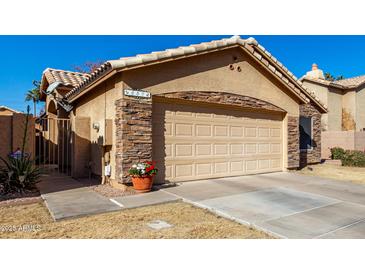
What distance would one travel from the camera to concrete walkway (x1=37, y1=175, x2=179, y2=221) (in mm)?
5257

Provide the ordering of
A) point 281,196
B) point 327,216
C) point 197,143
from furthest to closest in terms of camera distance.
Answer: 1. point 197,143
2. point 281,196
3. point 327,216

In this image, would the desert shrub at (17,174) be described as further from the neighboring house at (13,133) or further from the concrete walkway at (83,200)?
the concrete walkway at (83,200)

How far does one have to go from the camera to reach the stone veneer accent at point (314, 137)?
13.8 metres

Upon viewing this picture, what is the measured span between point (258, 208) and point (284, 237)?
1.58 m

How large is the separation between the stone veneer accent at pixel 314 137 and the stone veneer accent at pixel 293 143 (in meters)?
2.04

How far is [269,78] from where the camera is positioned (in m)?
11.0

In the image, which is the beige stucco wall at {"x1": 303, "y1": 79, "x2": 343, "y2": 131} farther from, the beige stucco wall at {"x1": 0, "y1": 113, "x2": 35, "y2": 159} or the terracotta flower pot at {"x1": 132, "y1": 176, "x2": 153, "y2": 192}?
the beige stucco wall at {"x1": 0, "y1": 113, "x2": 35, "y2": 159}

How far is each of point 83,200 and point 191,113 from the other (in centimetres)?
438

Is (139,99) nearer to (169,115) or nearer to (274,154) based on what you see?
(169,115)

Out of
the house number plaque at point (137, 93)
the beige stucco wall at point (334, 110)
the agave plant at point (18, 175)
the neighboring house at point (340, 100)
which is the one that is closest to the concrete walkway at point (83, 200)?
the agave plant at point (18, 175)

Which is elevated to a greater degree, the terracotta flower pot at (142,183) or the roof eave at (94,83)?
the roof eave at (94,83)

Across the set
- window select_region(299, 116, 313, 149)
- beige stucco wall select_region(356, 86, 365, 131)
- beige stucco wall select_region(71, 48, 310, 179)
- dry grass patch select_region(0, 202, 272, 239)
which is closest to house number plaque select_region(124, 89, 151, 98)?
beige stucco wall select_region(71, 48, 310, 179)

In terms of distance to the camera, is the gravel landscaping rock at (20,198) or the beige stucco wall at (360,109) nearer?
the gravel landscaping rock at (20,198)
